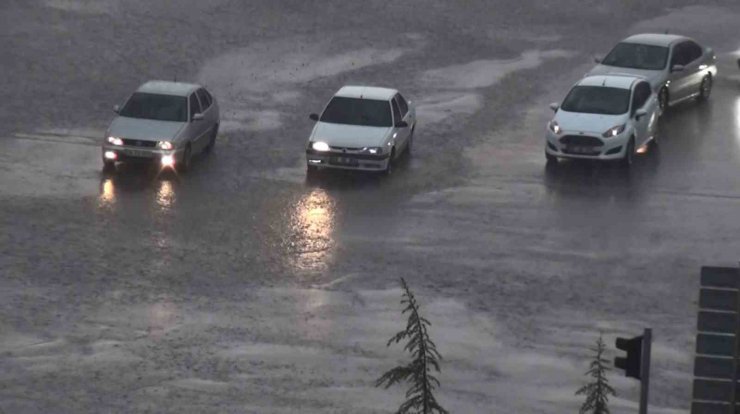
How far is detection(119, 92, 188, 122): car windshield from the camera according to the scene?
1194 inches

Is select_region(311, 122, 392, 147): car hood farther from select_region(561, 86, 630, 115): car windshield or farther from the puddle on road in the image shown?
select_region(561, 86, 630, 115): car windshield

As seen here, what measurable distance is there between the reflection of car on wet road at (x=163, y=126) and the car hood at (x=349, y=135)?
90.8 inches

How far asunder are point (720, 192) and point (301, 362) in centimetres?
1175

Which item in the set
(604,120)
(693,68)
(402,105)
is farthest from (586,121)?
(693,68)

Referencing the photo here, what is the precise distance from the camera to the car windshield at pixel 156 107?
30.3m

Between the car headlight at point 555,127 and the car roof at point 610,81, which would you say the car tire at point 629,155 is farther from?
the car roof at point 610,81

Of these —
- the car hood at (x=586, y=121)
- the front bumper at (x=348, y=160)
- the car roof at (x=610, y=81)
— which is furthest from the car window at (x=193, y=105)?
the car roof at (x=610, y=81)

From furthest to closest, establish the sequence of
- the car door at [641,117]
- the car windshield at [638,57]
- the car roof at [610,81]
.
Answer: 1. the car windshield at [638,57]
2. the car roof at [610,81]
3. the car door at [641,117]

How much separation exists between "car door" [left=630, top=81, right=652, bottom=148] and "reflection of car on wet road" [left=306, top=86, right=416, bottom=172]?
4268mm

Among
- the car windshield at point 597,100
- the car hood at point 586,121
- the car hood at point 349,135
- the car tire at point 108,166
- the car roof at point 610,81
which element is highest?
the car roof at point 610,81

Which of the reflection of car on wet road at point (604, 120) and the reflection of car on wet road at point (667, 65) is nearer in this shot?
the reflection of car on wet road at point (604, 120)

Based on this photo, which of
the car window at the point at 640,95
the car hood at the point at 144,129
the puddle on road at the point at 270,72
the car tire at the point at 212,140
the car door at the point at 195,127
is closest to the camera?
the car hood at the point at 144,129

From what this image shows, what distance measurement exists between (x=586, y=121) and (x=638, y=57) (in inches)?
230

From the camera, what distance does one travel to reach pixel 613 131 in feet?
101
